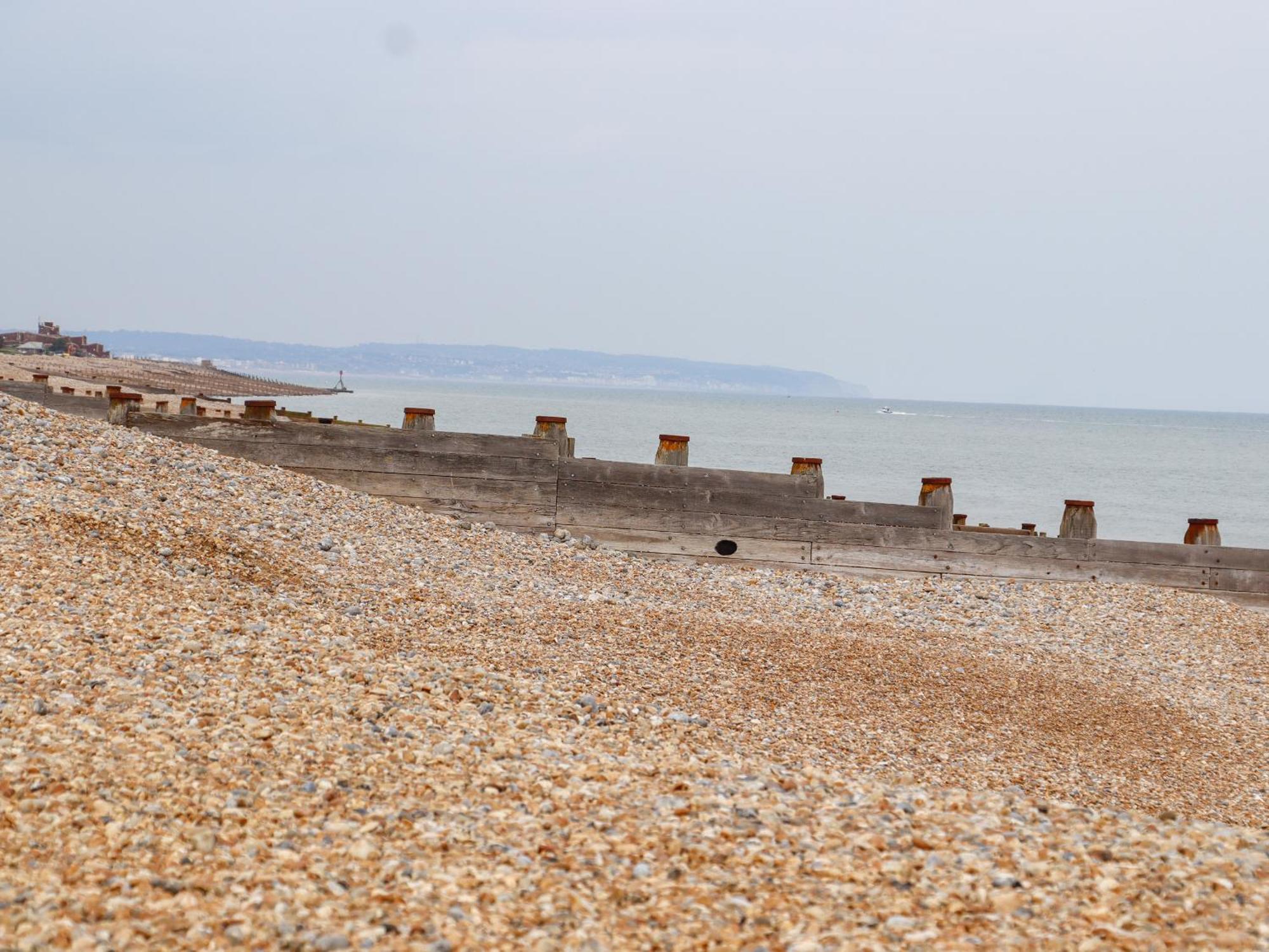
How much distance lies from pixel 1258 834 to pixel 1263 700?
5.47 meters

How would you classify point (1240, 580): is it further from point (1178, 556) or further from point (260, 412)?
point (260, 412)

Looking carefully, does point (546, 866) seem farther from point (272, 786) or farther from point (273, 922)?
point (272, 786)

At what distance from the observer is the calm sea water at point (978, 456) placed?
47.3 metres

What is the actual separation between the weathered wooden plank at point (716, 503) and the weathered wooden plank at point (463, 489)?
218 mm

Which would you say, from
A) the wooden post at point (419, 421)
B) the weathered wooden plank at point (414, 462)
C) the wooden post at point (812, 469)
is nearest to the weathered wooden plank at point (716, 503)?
the wooden post at point (812, 469)

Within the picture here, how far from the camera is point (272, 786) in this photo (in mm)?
4953

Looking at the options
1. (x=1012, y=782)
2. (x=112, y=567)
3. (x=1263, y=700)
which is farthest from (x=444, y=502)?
(x=1263, y=700)

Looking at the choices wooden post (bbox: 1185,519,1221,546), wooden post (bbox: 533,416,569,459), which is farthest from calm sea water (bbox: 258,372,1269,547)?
wooden post (bbox: 533,416,569,459)

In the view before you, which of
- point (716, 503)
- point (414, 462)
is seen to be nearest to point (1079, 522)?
point (716, 503)

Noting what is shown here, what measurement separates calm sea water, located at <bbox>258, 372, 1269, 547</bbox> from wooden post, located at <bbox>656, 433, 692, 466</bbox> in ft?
93.7

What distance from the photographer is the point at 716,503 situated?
12.3m

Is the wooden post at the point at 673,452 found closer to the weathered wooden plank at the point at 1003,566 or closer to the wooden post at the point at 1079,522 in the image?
the weathered wooden plank at the point at 1003,566

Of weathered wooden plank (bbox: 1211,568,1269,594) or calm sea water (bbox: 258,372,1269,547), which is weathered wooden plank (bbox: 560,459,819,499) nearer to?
weathered wooden plank (bbox: 1211,568,1269,594)

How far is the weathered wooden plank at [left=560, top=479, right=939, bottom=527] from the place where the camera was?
484 inches
